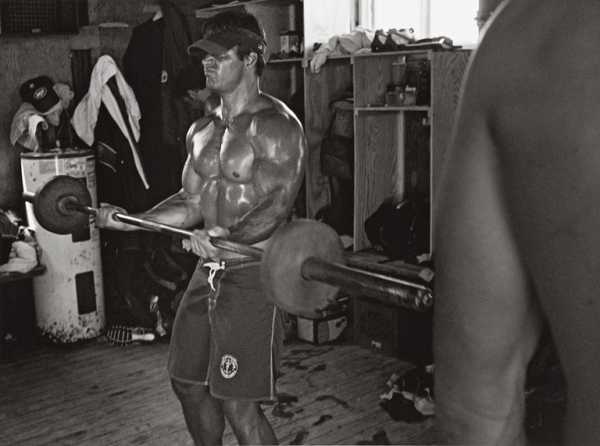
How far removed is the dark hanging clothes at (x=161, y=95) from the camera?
5008 mm

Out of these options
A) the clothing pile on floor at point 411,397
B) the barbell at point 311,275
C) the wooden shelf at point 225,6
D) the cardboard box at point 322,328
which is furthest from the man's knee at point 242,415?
the wooden shelf at point 225,6

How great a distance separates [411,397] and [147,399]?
1.34m

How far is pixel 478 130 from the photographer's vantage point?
72cm

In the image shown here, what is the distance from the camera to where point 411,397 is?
3.70m

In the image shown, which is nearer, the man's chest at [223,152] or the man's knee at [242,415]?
the man's knee at [242,415]

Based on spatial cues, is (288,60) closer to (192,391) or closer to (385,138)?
(385,138)

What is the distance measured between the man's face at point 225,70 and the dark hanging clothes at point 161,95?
2078 mm

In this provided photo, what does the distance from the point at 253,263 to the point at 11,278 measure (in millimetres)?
2349

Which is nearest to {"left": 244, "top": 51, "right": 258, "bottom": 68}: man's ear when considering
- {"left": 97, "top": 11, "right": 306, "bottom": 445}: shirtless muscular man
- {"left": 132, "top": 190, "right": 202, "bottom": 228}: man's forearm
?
{"left": 97, "top": 11, "right": 306, "bottom": 445}: shirtless muscular man

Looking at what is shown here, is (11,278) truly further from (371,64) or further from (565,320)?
(565,320)

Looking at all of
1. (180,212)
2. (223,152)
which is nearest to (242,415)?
(180,212)

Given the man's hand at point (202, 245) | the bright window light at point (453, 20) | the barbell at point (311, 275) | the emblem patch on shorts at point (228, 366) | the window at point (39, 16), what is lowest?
the emblem patch on shorts at point (228, 366)

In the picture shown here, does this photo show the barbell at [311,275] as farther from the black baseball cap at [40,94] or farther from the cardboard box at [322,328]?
the black baseball cap at [40,94]

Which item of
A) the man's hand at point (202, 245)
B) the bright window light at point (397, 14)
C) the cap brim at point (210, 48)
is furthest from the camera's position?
the bright window light at point (397, 14)
